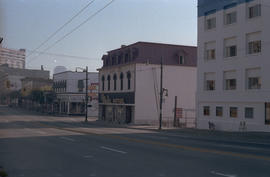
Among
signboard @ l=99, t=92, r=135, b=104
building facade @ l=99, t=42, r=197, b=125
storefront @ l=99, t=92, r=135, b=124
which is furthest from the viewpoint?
storefront @ l=99, t=92, r=135, b=124

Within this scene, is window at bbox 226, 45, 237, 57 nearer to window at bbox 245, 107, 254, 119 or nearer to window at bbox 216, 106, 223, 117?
window at bbox 216, 106, 223, 117

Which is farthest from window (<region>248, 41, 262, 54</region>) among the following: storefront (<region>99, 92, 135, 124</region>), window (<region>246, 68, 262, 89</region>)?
storefront (<region>99, 92, 135, 124</region>)

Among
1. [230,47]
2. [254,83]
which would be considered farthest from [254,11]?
[254,83]

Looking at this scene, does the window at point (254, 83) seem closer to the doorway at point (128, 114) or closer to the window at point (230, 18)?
the window at point (230, 18)

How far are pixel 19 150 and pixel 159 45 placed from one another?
3764cm

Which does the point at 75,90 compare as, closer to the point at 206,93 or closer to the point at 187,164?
the point at 206,93

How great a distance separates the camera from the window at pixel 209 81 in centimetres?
3917

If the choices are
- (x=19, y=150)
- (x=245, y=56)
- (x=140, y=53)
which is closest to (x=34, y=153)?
(x=19, y=150)

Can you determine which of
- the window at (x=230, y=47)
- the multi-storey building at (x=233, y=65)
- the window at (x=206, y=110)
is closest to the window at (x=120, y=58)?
the multi-storey building at (x=233, y=65)

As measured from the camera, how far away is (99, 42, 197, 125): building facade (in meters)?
50.4

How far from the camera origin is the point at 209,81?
39.8 meters

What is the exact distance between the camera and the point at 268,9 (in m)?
32.1

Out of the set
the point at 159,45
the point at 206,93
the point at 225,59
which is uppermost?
the point at 159,45

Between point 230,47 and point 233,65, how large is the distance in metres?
2.04
